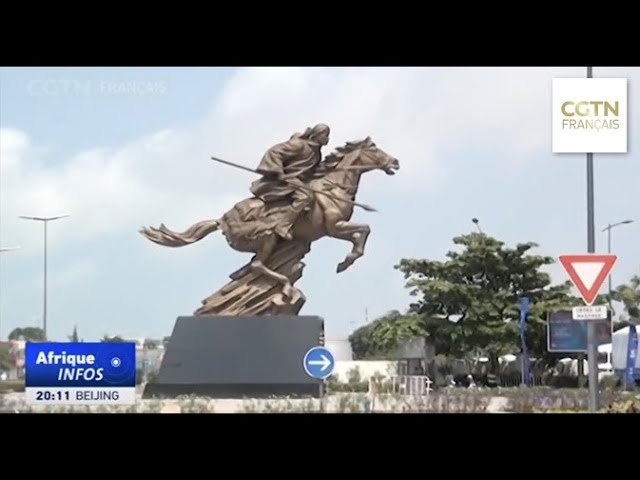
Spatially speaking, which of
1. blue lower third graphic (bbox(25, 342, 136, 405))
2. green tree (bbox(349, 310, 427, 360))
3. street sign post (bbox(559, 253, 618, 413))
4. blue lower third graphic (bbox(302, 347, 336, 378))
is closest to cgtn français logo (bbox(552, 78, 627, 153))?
street sign post (bbox(559, 253, 618, 413))

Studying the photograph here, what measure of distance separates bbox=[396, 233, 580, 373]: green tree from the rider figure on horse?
2.22 m

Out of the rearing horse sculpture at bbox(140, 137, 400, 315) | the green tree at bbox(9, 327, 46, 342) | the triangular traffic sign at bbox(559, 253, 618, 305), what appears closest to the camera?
the triangular traffic sign at bbox(559, 253, 618, 305)

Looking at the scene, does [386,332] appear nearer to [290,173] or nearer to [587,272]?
[290,173]

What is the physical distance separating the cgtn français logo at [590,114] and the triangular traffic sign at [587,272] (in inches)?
60.2

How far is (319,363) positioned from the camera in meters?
14.4

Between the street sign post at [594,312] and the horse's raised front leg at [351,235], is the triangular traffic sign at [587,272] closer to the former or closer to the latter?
the street sign post at [594,312]

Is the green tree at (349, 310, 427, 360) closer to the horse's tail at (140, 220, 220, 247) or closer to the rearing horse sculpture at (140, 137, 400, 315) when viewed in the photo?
the rearing horse sculpture at (140, 137, 400, 315)

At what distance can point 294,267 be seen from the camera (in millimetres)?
15648

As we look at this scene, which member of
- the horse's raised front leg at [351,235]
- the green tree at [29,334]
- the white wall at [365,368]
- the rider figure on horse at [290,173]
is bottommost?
the white wall at [365,368]

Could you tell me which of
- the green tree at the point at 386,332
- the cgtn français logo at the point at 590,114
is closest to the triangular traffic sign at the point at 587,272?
the cgtn français logo at the point at 590,114

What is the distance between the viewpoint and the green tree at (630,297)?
12.8 metres

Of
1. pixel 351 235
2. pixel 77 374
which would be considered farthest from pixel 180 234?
pixel 77 374

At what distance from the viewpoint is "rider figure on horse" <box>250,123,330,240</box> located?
15.1 m
